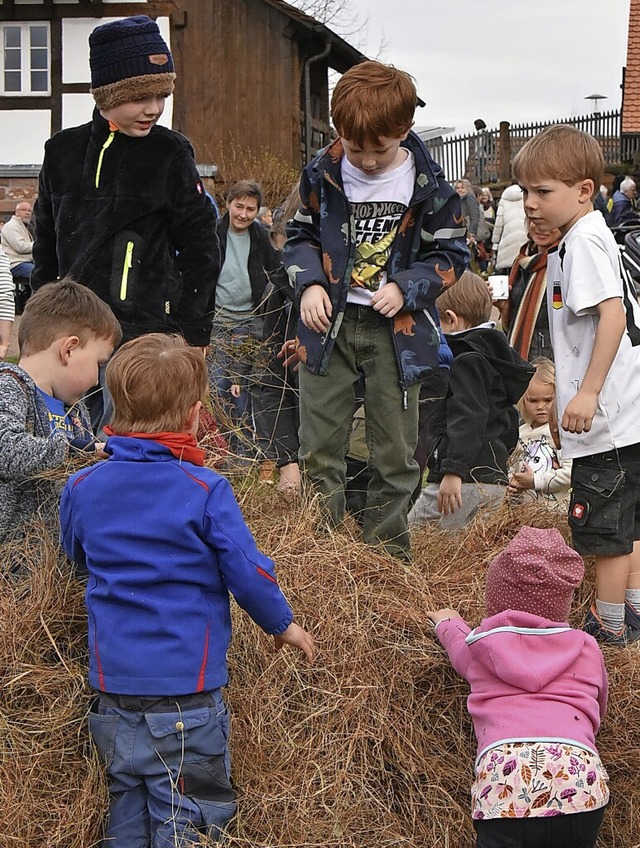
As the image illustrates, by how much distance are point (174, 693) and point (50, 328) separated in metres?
1.31

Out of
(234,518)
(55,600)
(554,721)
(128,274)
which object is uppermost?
(128,274)

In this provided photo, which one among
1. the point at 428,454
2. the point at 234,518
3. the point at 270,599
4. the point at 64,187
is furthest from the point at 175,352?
the point at 428,454

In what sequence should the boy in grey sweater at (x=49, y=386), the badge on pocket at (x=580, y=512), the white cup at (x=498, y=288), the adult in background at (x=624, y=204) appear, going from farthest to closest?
the adult in background at (x=624, y=204) → the white cup at (x=498, y=288) → the badge on pocket at (x=580, y=512) → the boy in grey sweater at (x=49, y=386)

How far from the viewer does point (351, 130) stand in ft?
12.2

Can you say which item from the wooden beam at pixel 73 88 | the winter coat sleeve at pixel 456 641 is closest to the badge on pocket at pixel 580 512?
the winter coat sleeve at pixel 456 641

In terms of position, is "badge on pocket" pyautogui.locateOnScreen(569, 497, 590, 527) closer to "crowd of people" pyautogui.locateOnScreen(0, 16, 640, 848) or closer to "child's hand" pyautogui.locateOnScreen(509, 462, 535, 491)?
"crowd of people" pyautogui.locateOnScreen(0, 16, 640, 848)

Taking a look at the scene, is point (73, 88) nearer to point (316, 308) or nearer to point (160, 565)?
point (316, 308)

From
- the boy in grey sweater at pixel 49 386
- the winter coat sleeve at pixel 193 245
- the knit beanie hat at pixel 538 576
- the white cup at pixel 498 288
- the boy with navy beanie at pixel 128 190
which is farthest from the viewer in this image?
the white cup at pixel 498 288

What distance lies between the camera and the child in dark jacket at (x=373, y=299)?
3924 mm

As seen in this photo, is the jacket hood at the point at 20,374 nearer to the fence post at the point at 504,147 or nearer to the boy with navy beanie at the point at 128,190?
the boy with navy beanie at the point at 128,190

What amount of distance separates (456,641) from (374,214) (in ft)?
5.07

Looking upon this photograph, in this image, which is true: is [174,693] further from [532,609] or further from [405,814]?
[532,609]

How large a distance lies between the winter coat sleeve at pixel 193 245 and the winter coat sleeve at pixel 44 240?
498 mm

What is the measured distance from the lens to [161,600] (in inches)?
110
